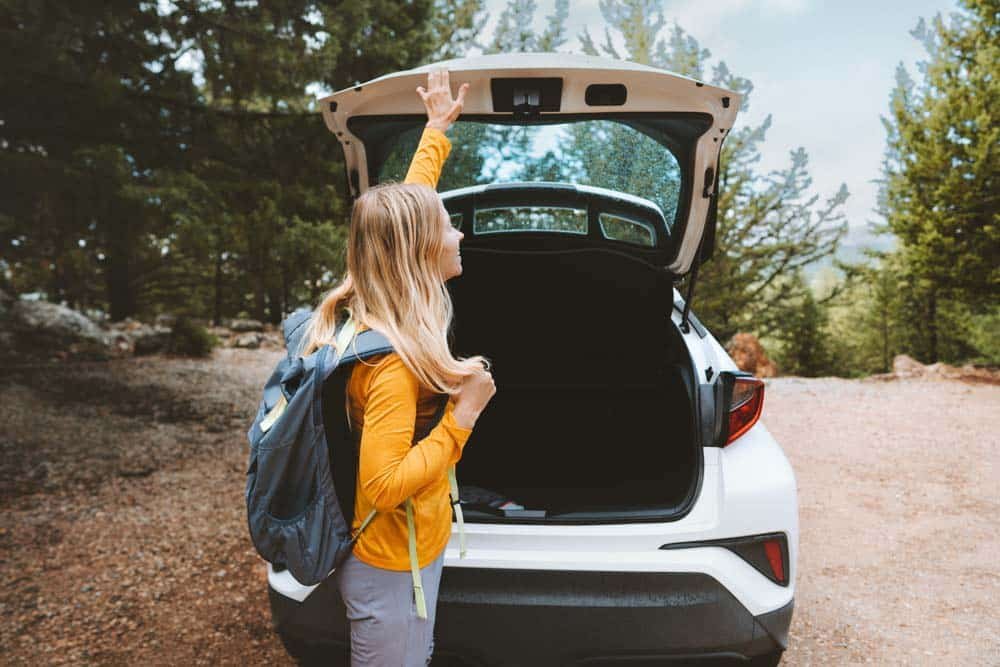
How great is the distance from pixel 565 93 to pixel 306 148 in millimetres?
5012

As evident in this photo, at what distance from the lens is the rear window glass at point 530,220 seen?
9.70 ft

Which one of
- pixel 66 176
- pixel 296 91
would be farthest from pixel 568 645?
pixel 66 176

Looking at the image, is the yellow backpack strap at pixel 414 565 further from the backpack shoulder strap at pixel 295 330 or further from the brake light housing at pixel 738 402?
the brake light housing at pixel 738 402

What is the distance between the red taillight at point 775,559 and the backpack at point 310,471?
1.07 m

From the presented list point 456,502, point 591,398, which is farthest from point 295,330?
point 591,398

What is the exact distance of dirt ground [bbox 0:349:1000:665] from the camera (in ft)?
9.18

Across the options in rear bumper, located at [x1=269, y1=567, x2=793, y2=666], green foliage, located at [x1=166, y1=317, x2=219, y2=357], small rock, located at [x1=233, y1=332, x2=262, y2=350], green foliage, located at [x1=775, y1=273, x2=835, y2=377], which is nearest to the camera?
rear bumper, located at [x1=269, y1=567, x2=793, y2=666]

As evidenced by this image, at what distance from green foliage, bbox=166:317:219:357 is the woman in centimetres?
1000

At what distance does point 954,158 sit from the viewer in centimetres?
972

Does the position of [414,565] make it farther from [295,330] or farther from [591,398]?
[591,398]

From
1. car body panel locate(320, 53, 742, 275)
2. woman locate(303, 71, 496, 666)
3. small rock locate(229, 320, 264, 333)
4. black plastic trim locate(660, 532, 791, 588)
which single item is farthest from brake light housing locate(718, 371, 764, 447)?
small rock locate(229, 320, 264, 333)

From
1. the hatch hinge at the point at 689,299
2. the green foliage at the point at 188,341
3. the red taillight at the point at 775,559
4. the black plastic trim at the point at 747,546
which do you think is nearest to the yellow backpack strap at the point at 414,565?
the black plastic trim at the point at 747,546

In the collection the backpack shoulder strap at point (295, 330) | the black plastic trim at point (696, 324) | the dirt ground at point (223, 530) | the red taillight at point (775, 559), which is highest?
the backpack shoulder strap at point (295, 330)

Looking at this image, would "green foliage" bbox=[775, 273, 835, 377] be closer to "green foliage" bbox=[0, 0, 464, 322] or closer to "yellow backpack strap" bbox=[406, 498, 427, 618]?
"green foliage" bbox=[0, 0, 464, 322]
